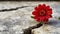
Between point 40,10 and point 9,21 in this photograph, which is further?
point 9,21

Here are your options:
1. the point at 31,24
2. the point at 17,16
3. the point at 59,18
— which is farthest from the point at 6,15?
the point at 59,18

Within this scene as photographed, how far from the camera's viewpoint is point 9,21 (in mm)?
1345

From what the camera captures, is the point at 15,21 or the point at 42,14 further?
the point at 15,21

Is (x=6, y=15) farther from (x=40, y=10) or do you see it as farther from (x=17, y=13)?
(x=40, y=10)

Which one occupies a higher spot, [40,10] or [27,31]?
[40,10]

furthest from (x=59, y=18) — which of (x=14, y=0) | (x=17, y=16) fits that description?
(x=14, y=0)

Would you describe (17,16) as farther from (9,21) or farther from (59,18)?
(59,18)

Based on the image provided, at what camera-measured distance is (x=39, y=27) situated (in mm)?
1202

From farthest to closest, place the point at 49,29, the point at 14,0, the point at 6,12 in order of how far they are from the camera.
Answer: the point at 14,0, the point at 6,12, the point at 49,29

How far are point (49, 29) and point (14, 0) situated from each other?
3.62 feet

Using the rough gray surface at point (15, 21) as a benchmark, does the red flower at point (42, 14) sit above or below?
above

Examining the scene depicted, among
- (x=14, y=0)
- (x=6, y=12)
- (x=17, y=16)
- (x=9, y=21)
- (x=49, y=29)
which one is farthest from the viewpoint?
(x=14, y=0)

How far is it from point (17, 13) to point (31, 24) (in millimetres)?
308

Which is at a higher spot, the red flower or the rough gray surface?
the red flower
